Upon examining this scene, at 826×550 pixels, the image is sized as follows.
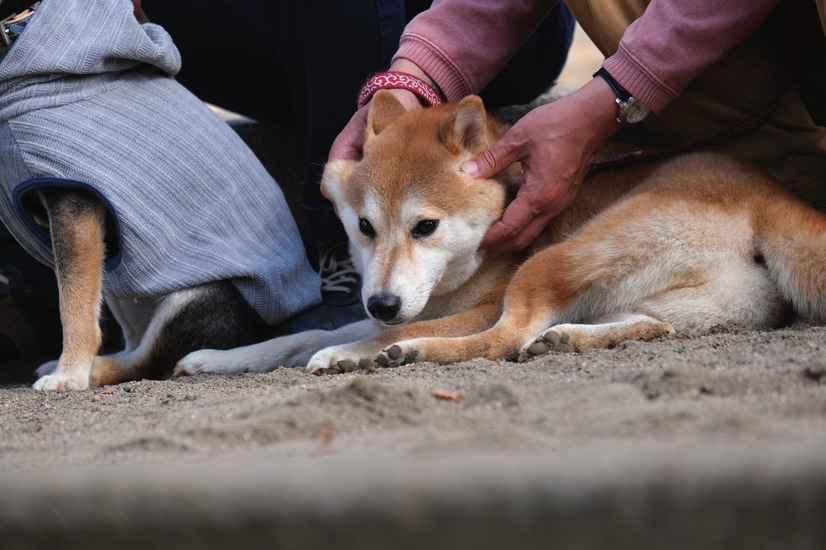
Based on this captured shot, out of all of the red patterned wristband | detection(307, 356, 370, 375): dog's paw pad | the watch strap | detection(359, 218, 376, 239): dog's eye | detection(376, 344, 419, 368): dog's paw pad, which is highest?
the watch strap

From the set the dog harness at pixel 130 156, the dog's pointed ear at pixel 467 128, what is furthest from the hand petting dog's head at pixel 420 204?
the dog harness at pixel 130 156

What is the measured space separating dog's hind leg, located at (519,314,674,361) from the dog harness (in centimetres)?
128

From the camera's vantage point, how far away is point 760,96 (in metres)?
2.67

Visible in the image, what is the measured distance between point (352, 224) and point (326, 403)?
128 centimetres

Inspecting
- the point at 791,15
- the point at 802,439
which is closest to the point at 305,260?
the point at 791,15

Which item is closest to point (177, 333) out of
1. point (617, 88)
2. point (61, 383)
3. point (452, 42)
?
point (61, 383)

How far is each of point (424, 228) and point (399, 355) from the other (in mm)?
490

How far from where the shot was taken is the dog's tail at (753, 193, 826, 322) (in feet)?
6.82

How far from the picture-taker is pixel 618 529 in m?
0.83

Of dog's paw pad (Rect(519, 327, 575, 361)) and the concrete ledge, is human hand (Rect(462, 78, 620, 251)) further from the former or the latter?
the concrete ledge

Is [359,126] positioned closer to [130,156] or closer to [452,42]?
[452,42]

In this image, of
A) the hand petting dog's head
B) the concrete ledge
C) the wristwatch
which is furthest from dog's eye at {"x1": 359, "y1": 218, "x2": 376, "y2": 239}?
the concrete ledge

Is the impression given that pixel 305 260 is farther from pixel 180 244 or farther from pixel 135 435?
pixel 135 435

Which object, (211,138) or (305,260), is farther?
(305,260)
